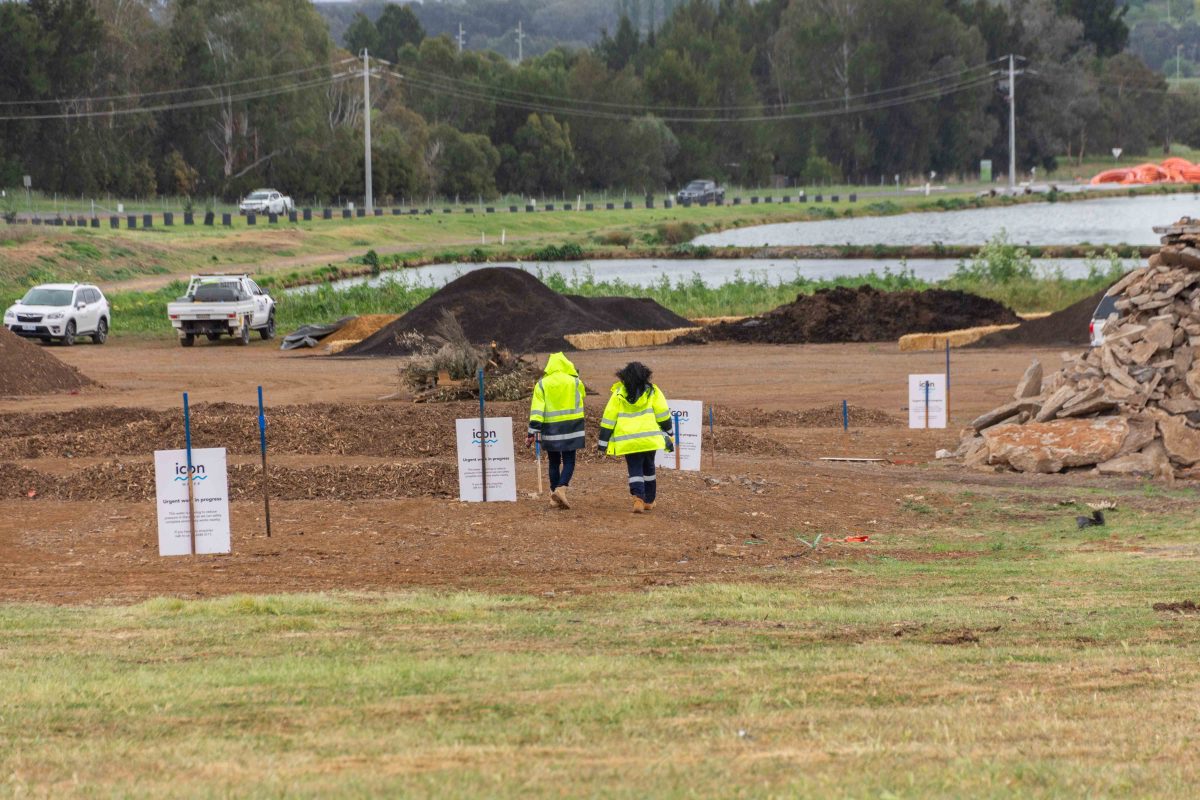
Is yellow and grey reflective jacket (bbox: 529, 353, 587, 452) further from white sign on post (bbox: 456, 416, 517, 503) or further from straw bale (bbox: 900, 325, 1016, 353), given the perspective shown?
straw bale (bbox: 900, 325, 1016, 353)

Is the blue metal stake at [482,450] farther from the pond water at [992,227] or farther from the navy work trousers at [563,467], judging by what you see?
the pond water at [992,227]

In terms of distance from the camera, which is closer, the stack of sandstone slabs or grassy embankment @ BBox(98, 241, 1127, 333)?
the stack of sandstone slabs

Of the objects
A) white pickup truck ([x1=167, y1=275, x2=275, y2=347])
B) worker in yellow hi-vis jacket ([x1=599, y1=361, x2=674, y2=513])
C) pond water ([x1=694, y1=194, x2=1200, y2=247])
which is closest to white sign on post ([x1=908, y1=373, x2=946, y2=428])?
worker in yellow hi-vis jacket ([x1=599, y1=361, x2=674, y2=513])

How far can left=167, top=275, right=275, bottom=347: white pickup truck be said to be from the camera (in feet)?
143

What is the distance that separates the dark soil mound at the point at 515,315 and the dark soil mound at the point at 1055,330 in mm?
8906

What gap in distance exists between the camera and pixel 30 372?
31.6 metres

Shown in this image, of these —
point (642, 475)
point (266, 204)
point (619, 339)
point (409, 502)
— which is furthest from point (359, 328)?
point (266, 204)

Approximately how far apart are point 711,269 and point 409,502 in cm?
5603

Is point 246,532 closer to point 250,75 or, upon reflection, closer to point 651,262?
point 651,262

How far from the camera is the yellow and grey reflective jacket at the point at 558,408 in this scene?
16094mm

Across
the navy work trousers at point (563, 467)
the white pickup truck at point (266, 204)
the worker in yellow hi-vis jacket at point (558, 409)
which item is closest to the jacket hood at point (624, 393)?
the worker in yellow hi-vis jacket at point (558, 409)

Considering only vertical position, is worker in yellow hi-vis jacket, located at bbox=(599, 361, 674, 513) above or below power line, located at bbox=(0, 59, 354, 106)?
below

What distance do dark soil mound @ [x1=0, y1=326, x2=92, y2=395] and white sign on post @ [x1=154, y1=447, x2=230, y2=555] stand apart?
59.4 ft

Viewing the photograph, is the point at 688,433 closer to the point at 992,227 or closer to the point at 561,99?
the point at 992,227
